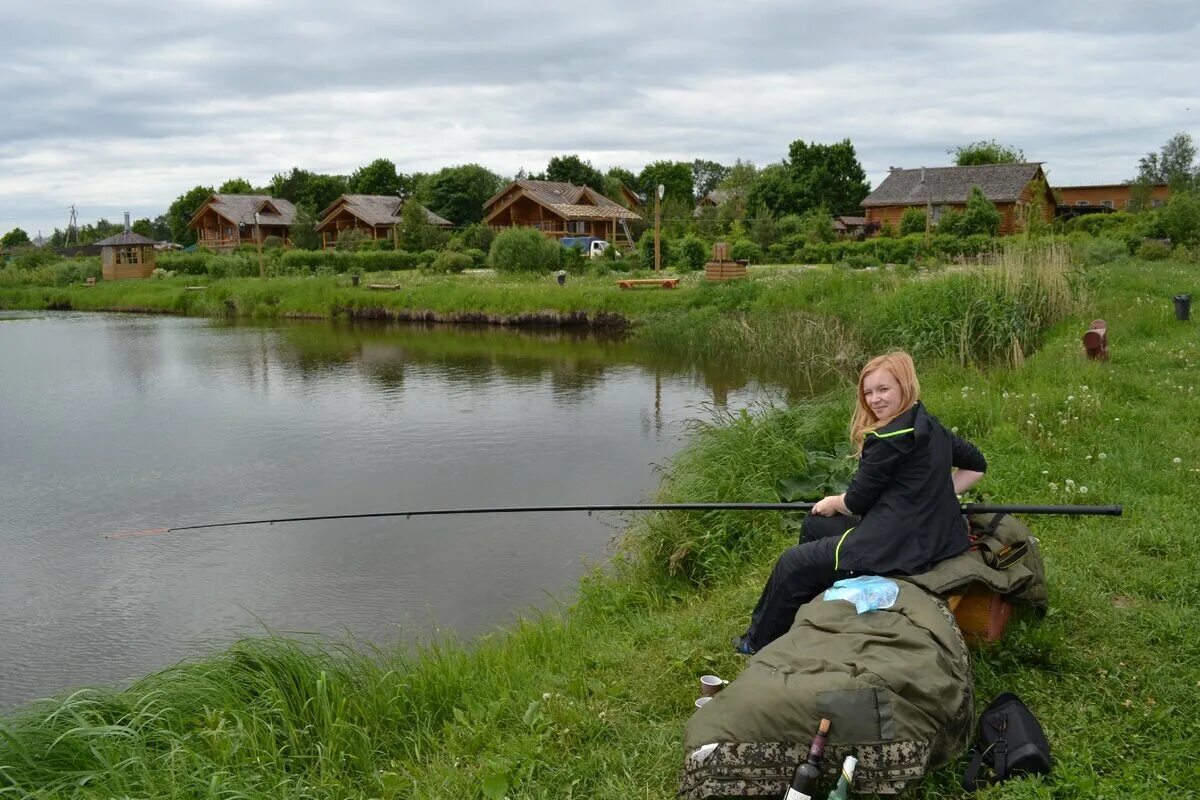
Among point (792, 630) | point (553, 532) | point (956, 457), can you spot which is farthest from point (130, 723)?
point (553, 532)

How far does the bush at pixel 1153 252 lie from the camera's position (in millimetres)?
23087

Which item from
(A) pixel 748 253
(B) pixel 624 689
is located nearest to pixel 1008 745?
(B) pixel 624 689

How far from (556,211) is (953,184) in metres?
17.6

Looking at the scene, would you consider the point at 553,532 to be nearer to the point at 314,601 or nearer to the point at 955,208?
the point at 314,601

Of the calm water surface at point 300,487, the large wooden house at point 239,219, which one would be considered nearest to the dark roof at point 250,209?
the large wooden house at point 239,219

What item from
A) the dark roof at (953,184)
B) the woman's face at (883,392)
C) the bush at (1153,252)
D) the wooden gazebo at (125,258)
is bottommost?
the woman's face at (883,392)

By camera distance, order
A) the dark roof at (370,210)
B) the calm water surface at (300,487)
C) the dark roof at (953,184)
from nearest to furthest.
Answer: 1. the calm water surface at (300,487)
2. the dark roof at (953,184)
3. the dark roof at (370,210)

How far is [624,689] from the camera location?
3.79 meters

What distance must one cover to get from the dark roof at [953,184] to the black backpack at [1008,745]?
39.0 meters

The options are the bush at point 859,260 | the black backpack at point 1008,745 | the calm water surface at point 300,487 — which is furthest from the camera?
the bush at point 859,260

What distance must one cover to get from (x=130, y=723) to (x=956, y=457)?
11.0 feet

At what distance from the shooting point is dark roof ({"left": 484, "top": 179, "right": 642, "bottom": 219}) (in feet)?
147

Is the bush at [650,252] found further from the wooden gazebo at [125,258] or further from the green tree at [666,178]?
the green tree at [666,178]

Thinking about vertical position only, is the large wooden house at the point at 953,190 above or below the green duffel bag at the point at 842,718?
above
